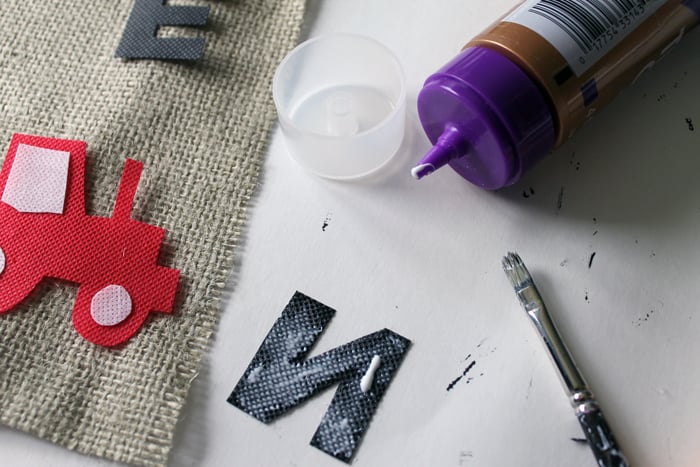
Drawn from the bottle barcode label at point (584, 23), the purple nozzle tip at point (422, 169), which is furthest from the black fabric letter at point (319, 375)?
the bottle barcode label at point (584, 23)

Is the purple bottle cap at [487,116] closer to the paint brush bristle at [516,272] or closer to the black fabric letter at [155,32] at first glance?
the paint brush bristle at [516,272]

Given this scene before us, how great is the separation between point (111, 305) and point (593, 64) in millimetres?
390

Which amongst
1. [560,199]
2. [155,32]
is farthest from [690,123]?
[155,32]

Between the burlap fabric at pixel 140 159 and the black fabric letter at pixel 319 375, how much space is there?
47 millimetres

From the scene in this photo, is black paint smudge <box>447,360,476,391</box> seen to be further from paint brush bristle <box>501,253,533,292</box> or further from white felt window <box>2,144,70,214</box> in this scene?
white felt window <box>2,144,70,214</box>

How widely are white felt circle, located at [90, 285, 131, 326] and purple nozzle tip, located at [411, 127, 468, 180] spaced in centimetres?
24

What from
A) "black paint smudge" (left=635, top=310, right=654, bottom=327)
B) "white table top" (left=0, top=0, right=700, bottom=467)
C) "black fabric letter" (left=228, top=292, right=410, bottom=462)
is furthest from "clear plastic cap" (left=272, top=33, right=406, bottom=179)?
"black paint smudge" (left=635, top=310, right=654, bottom=327)

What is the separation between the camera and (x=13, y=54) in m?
0.55

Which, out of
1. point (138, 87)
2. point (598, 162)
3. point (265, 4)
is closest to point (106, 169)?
point (138, 87)

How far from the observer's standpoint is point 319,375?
0.43 meters

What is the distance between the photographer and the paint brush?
397 mm

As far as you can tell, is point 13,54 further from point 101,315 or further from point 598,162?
point 598,162

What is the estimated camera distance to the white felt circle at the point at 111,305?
45 centimetres

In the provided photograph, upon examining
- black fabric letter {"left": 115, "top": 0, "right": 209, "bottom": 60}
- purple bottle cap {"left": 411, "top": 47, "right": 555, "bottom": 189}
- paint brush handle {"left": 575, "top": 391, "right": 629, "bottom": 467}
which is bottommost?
paint brush handle {"left": 575, "top": 391, "right": 629, "bottom": 467}
